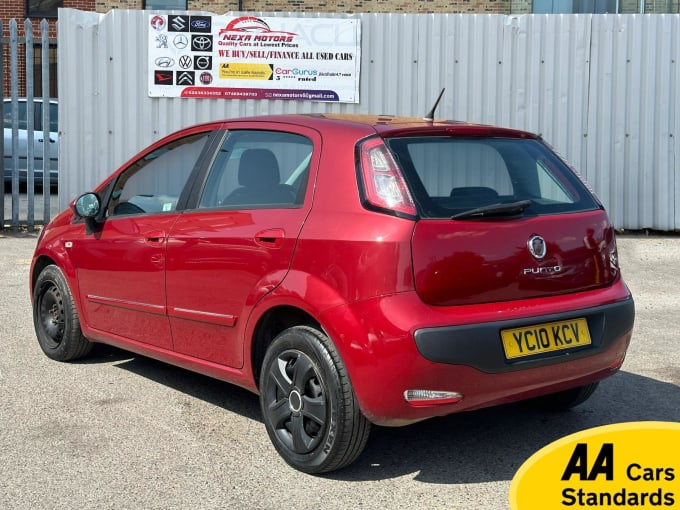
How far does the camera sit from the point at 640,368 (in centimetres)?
619

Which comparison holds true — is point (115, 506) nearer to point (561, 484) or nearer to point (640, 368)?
point (561, 484)

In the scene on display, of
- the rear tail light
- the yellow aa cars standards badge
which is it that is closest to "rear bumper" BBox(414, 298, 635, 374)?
the rear tail light

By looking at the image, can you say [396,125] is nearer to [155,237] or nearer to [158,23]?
[155,237]

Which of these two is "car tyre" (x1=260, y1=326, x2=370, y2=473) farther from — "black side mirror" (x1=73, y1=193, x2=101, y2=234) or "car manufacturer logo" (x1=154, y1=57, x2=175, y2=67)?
"car manufacturer logo" (x1=154, y1=57, x2=175, y2=67)

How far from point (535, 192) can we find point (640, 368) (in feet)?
7.21

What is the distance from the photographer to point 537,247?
4.24 meters

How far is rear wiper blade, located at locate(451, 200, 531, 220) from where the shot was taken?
4113 mm

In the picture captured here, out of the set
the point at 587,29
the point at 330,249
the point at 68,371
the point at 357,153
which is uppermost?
the point at 587,29

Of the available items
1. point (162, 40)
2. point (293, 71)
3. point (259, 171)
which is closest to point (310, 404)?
point (259, 171)

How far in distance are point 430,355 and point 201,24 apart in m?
9.06

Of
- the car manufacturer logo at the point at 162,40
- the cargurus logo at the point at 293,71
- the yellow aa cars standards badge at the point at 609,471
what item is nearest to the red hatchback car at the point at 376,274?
the yellow aa cars standards badge at the point at 609,471

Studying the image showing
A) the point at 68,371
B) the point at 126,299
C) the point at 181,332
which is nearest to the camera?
the point at 181,332

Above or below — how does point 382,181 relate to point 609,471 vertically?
above

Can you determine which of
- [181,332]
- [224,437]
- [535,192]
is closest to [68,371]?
[181,332]
